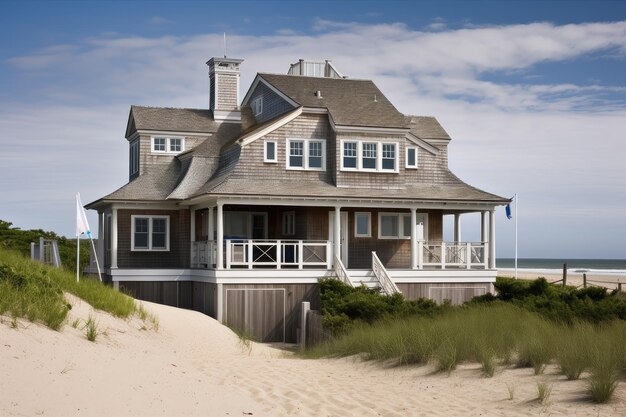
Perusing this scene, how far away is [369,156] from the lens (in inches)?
1345

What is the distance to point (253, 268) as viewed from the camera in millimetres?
32344

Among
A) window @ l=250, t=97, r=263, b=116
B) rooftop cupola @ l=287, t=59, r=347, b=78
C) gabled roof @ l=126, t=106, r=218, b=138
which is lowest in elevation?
gabled roof @ l=126, t=106, r=218, b=138

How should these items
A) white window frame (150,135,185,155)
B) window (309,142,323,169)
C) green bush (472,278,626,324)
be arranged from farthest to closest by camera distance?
white window frame (150,135,185,155)
window (309,142,323,169)
green bush (472,278,626,324)

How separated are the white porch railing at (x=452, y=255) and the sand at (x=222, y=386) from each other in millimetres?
15316

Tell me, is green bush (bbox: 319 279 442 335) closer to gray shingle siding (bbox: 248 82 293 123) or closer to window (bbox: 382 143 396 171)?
window (bbox: 382 143 396 171)

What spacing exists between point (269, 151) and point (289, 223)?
10.6 feet

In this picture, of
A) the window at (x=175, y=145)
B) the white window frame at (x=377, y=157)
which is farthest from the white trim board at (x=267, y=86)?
the window at (x=175, y=145)

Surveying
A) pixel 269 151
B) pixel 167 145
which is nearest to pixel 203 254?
pixel 269 151

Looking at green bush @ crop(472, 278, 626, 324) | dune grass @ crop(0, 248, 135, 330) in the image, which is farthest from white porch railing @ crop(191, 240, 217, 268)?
green bush @ crop(472, 278, 626, 324)

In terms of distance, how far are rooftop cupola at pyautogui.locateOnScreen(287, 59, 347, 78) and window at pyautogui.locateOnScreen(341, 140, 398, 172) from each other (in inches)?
309

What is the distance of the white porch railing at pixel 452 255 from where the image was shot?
3334cm

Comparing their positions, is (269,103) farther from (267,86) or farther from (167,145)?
(167,145)

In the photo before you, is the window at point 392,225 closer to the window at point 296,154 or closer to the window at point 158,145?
the window at point 296,154

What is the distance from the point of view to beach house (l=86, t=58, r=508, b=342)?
30797 mm
